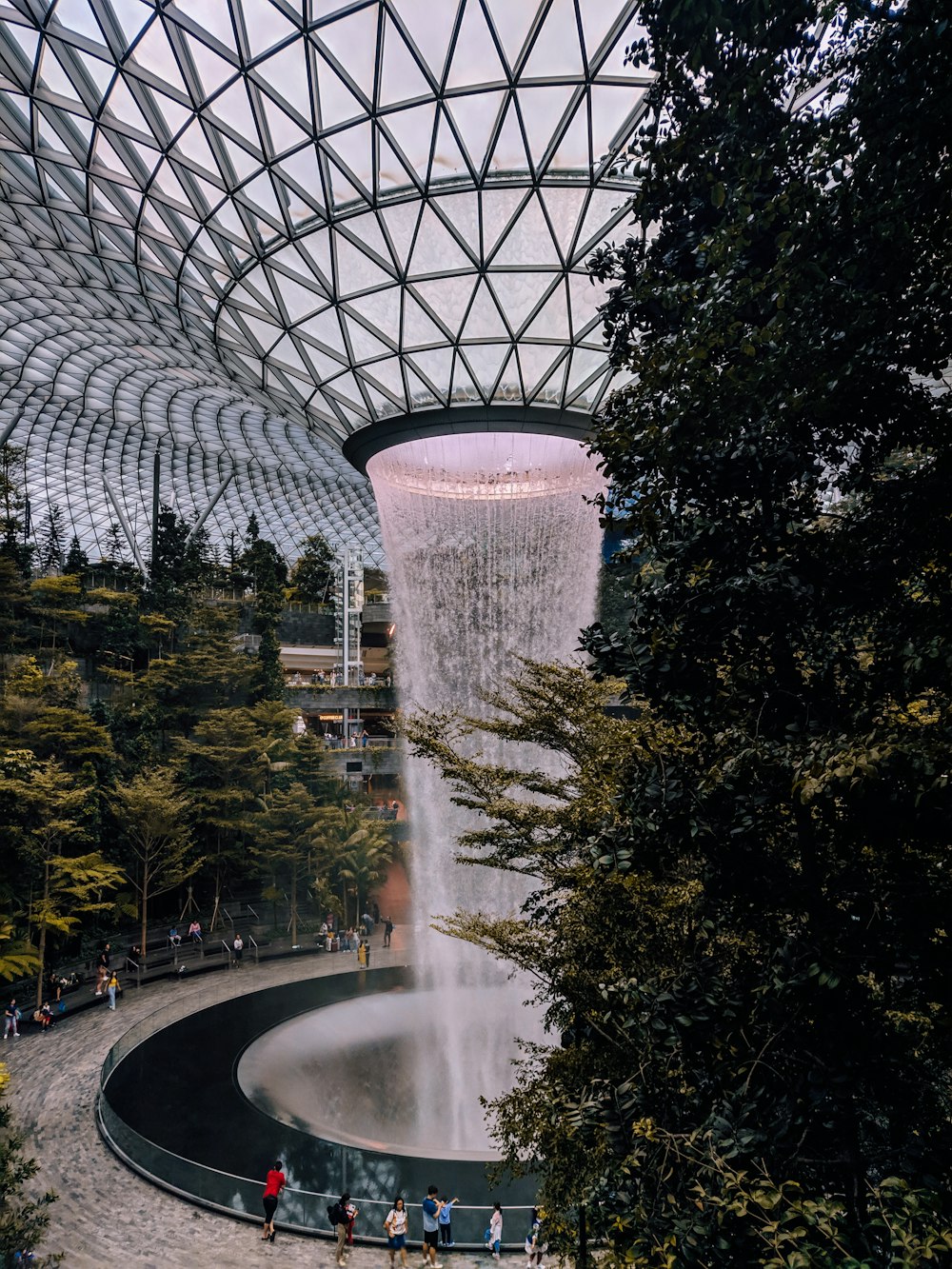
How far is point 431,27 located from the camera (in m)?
17.2

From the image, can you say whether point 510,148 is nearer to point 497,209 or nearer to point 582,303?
point 497,209

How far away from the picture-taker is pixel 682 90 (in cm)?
634

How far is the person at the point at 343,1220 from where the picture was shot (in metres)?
15.0

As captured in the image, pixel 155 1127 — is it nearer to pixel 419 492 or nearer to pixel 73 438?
pixel 419 492

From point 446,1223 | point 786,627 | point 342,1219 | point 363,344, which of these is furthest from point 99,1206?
point 363,344

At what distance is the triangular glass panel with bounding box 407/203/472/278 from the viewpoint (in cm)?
2131

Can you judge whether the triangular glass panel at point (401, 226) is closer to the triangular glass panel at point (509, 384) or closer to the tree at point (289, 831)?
the triangular glass panel at point (509, 384)

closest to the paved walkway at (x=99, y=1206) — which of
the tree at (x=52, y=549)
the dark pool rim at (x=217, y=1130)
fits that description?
the dark pool rim at (x=217, y=1130)

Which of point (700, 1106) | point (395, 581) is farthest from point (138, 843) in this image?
point (700, 1106)

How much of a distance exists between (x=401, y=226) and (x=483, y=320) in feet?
11.7

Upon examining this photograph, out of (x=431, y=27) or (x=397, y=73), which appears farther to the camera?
(x=397, y=73)

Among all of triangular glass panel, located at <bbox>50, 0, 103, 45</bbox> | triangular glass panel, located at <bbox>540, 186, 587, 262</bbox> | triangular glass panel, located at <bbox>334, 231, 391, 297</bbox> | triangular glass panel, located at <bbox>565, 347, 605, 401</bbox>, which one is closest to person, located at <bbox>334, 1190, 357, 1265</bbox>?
triangular glass panel, located at <bbox>565, 347, 605, 401</bbox>

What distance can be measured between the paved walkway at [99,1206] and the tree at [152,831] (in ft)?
35.9

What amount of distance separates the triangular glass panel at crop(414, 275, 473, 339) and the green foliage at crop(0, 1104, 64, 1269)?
2216 centimetres
